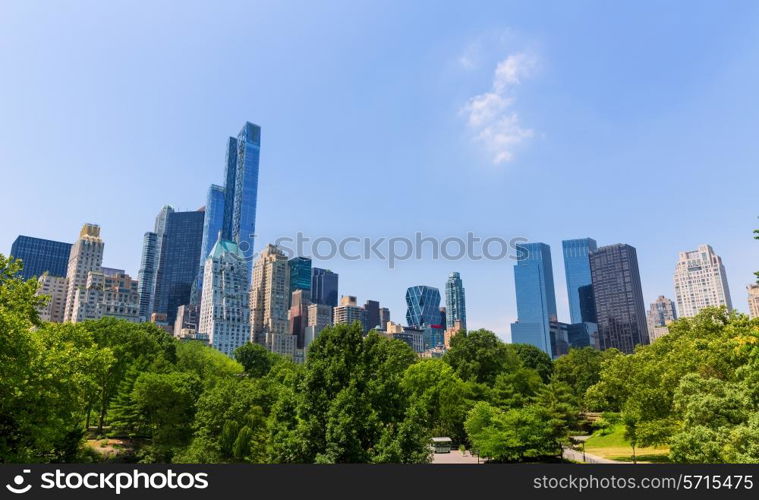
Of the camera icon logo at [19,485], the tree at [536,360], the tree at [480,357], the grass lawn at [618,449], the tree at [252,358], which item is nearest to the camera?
the camera icon logo at [19,485]

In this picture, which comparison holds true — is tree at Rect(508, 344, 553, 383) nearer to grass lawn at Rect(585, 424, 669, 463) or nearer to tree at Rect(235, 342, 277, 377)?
grass lawn at Rect(585, 424, 669, 463)

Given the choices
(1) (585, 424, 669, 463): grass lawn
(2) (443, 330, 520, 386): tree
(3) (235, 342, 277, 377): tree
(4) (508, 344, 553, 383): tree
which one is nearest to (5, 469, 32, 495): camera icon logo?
(1) (585, 424, 669, 463): grass lawn

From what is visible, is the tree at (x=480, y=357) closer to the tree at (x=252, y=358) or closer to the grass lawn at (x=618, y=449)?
the grass lawn at (x=618, y=449)

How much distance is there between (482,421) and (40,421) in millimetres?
36298

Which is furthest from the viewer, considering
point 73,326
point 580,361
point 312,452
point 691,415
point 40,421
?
point 580,361

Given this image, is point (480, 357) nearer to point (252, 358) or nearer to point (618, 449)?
point (618, 449)

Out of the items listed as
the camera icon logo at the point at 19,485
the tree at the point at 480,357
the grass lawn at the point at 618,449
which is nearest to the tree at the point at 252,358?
the tree at the point at 480,357

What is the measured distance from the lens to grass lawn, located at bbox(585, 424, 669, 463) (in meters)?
43.7

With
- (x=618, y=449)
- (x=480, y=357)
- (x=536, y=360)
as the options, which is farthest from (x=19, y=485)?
(x=536, y=360)

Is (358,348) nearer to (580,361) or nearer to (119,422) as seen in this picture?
(119,422)

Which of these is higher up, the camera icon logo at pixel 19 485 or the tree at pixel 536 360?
the tree at pixel 536 360

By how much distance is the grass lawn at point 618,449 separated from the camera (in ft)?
143

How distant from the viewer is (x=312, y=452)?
27.0 m

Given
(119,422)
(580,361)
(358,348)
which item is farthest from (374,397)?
(580,361)
